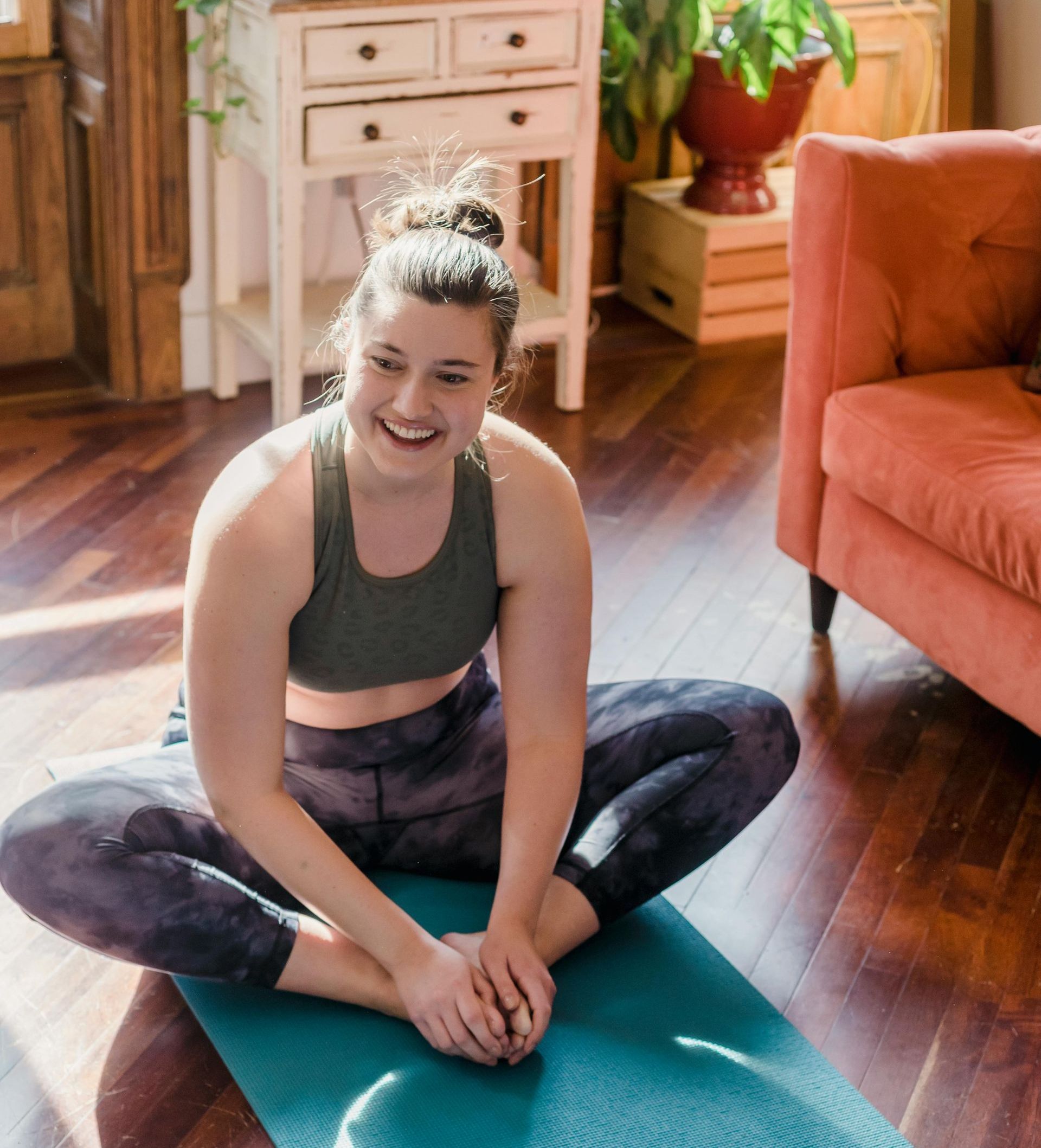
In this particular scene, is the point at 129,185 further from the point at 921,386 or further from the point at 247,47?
the point at 921,386

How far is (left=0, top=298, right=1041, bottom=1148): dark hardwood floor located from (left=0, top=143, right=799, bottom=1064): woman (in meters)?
0.18

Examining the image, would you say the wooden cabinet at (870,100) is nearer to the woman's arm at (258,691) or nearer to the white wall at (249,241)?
the white wall at (249,241)

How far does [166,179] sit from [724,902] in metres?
1.90

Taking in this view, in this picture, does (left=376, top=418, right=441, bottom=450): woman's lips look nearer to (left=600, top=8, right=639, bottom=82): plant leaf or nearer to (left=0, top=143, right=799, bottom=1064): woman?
(left=0, top=143, right=799, bottom=1064): woman

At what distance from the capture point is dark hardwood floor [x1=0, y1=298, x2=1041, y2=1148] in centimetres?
153

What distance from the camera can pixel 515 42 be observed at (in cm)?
276

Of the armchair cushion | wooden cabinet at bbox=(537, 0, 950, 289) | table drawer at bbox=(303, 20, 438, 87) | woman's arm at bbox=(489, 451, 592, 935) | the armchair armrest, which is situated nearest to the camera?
woman's arm at bbox=(489, 451, 592, 935)

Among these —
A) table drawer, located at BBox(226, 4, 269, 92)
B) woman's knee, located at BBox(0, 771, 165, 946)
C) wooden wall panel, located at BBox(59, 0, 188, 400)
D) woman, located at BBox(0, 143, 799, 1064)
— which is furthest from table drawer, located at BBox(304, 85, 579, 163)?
woman's knee, located at BBox(0, 771, 165, 946)

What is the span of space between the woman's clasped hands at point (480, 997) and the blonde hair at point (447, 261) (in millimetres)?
561

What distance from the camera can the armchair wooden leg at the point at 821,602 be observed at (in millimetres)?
2373

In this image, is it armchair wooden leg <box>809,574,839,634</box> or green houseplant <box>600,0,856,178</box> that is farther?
green houseplant <box>600,0,856,178</box>

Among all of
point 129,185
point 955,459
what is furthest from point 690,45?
point 955,459

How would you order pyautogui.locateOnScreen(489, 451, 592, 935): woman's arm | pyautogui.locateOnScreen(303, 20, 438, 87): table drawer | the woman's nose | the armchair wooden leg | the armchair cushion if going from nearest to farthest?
1. the woman's nose
2. pyautogui.locateOnScreen(489, 451, 592, 935): woman's arm
3. the armchair cushion
4. the armchair wooden leg
5. pyautogui.locateOnScreen(303, 20, 438, 87): table drawer

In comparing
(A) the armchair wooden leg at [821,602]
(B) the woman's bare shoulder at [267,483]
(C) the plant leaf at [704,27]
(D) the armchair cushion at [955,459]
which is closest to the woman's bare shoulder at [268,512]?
(B) the woman's bare shoulder at [267,483]
